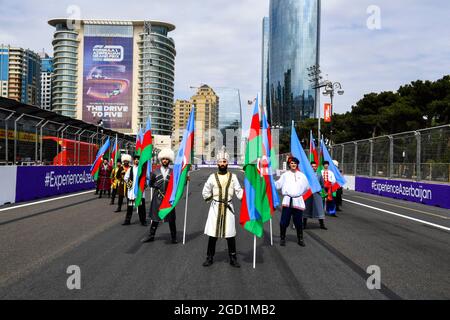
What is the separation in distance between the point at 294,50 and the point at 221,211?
15400 cm

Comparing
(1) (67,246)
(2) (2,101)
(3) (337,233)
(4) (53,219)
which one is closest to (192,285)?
(1) (67,246)

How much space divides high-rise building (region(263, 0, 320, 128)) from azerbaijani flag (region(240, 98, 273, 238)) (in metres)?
140

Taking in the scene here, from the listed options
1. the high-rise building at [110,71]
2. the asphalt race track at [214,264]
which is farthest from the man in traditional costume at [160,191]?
the high-rise building at [110,71]

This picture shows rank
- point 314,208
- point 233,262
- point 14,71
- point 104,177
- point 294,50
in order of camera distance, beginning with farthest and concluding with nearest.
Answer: point 14,71
point 294,50
point 104,177
point 314,208
point 233,262

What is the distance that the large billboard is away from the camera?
4929 inches

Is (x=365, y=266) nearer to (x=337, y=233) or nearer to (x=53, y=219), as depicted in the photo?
(x=337, y=233)

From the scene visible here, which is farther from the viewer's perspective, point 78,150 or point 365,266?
point 78,150

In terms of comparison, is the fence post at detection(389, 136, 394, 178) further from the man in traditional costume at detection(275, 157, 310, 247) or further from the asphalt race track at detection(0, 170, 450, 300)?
the man in traditional costume at detection(275, 157, 310, 247)

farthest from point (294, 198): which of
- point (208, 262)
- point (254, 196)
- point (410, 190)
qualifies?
point (410, 190)

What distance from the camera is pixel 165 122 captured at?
140 metres

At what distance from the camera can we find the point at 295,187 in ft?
25.9

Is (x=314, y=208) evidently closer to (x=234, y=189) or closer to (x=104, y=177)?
(x=234, y=189)
